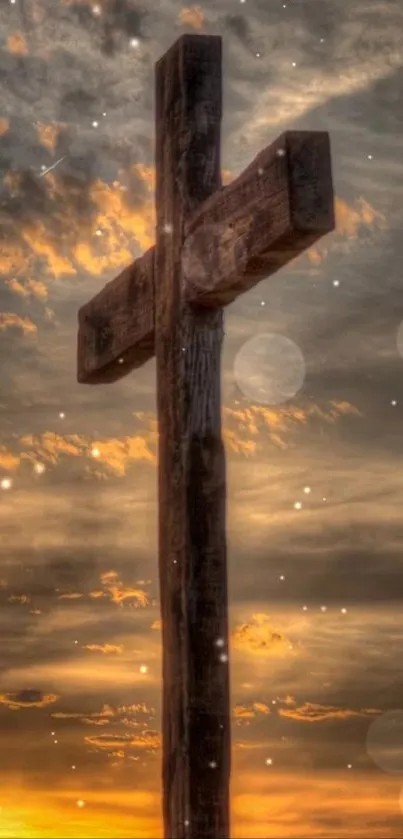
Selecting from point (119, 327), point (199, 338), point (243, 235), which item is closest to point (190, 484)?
point (199, 338)

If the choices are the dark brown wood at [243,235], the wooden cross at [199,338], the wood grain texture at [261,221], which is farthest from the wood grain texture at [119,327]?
the wood grain texture at [261,221]

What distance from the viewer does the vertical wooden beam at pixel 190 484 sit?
5.01 metres

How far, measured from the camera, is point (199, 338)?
5293 mm

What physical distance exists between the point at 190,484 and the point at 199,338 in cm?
58

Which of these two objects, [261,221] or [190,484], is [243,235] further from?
[190,484]

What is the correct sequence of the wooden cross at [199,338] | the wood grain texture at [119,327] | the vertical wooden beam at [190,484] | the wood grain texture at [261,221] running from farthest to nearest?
the wood grain texture at [119,327] → the vertical wooden beam at [190,484] → the wooden cross at [199,338] → the wood grain texture at [261,221]

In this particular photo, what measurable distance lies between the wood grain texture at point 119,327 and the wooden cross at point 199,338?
19 cm

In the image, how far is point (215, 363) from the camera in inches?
207

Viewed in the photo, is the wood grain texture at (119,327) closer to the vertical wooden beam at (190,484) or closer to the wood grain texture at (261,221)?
the vertical wooden beam at (190,484)

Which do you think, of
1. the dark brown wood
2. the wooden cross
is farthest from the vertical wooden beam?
the dark brown wood

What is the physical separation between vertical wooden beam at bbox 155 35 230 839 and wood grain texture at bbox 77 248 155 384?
26cm

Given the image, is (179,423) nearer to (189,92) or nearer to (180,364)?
(180,364)

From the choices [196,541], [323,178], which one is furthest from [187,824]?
[323,178]

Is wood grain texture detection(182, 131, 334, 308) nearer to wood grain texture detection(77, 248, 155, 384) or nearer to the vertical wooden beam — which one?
the vertical wooden beam
